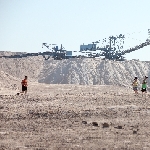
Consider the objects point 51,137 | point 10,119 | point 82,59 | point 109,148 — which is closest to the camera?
point 109,148

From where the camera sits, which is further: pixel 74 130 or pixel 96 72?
pixel 96 72

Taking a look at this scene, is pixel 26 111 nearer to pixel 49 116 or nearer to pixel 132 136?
pixel 49 116

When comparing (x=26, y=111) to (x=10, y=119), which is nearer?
(x=10, y=119)

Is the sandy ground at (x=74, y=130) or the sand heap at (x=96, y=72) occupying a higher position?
the sand heap at (x=96, y=72)

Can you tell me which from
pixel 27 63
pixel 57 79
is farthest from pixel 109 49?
pixel 27 63

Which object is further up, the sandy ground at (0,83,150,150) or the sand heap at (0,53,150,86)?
the sand heap at (0,53,150,86)

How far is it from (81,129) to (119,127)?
0.97 meters

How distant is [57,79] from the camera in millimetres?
51656

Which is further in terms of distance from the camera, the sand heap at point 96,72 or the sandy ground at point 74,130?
the sand heap at point 96,72

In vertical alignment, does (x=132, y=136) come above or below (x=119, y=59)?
below

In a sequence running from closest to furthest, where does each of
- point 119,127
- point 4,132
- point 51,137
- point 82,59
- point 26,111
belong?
point 51,137
point 4,132
point 119,127
point 26,111
point 82,59

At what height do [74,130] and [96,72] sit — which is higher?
[96,72]

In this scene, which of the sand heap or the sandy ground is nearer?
the sandy ground

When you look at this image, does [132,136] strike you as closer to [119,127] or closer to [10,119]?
[119,127]
